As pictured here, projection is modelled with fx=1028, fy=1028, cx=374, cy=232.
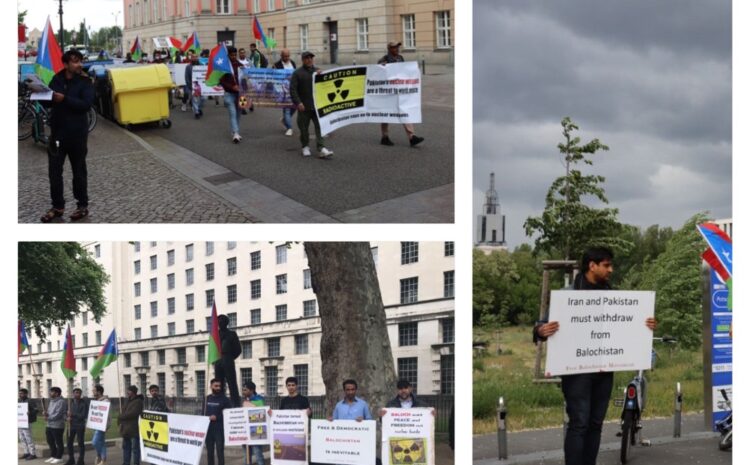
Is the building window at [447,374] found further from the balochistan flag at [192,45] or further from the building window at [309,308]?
the balochistan flag at [192,45]

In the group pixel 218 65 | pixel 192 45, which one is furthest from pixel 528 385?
pixel 192 45

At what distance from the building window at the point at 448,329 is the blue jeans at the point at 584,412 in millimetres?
2328

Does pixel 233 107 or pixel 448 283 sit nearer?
pixel 448 283

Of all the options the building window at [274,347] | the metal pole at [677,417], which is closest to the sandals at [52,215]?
the building window at [274,347]

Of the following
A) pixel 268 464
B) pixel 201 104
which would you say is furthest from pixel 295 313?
pixel 201 104

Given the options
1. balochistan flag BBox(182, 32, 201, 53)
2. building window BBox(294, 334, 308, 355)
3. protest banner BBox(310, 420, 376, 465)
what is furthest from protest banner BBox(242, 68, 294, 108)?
protest banner BBox(310, 420, 376, 465)

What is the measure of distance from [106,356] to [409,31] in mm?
9252

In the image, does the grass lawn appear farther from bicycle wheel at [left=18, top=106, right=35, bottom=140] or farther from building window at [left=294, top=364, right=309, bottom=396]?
bicycle wheel at [left=18, top=106, right=35, bottom=140]

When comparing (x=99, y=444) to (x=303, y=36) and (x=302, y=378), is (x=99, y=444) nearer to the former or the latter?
(x=302, y=378)

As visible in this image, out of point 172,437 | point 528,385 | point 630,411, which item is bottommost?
point 172,437

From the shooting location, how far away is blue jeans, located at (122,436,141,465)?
902cm

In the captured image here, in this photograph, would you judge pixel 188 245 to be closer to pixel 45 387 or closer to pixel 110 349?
pixel 110 349

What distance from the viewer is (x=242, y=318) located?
942 cm

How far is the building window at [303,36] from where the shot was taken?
17469 mm
